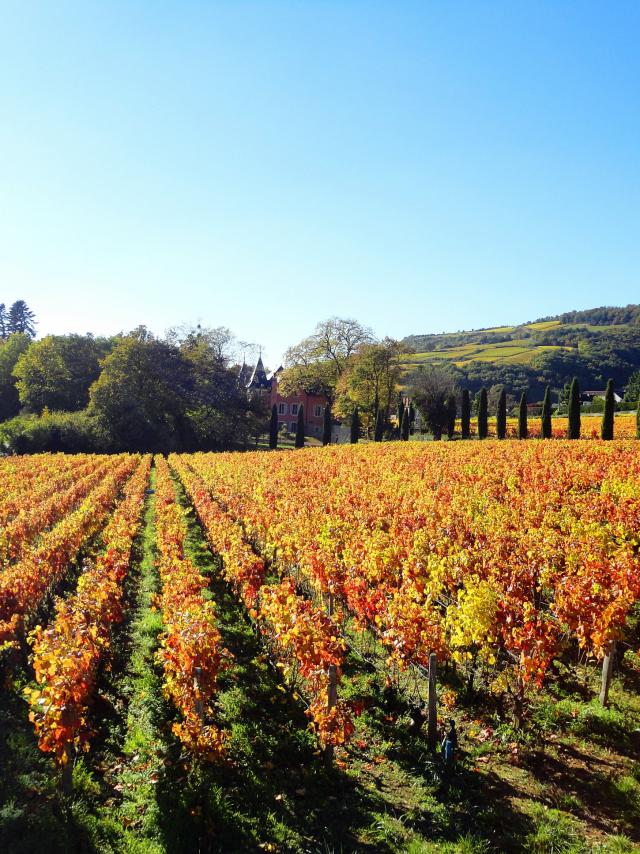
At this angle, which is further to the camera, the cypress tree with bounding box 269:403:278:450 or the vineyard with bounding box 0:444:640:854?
the cypress tree with bounding box 269:403:278:450

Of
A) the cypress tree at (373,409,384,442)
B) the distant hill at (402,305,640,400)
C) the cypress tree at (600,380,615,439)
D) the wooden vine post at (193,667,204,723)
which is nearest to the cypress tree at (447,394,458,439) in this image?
the cypress tree at (373,409,384,442)

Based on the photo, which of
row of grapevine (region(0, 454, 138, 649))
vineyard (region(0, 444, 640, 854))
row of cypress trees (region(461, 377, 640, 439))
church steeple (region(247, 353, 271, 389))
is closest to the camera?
vineyard (region(0, 444, 640, 854))

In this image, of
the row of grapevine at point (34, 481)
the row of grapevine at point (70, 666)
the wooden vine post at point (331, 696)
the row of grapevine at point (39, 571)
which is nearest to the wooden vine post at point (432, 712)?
the wooden vine post at point (331, 696)

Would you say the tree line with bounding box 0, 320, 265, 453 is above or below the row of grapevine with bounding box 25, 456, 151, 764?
above

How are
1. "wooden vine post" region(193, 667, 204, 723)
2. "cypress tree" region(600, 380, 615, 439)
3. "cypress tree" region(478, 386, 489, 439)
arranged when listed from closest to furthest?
1. "wooden vine post" region(193, 667, 204, 723)
2. "cypress tree" region(600, 380, 615, 439)
3. "cypress tree" region(478, 386, 489, 439)

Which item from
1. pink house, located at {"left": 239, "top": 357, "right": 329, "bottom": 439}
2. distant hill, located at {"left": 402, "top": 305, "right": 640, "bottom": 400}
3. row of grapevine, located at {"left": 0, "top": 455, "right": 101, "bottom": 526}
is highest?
distant hill, located at {"left": 402, "top": 305, "right": 640, "bottom": 400}

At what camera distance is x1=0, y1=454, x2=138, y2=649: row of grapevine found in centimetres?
862

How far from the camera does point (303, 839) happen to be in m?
5.25

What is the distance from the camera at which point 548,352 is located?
4205 inches

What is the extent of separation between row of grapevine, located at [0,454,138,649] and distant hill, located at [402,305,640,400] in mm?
43389

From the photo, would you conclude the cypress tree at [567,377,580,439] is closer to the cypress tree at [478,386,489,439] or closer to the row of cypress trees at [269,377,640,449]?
the row of cypress trees at [269,377,640,449]

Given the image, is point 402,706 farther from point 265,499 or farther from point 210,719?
point 265,499

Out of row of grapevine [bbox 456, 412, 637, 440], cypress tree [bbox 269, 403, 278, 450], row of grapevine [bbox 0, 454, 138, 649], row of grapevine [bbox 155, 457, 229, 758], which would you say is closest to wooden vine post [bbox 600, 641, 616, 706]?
row of grapevine [bbox 155, 457, 229, 758]

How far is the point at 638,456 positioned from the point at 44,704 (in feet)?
66.3
